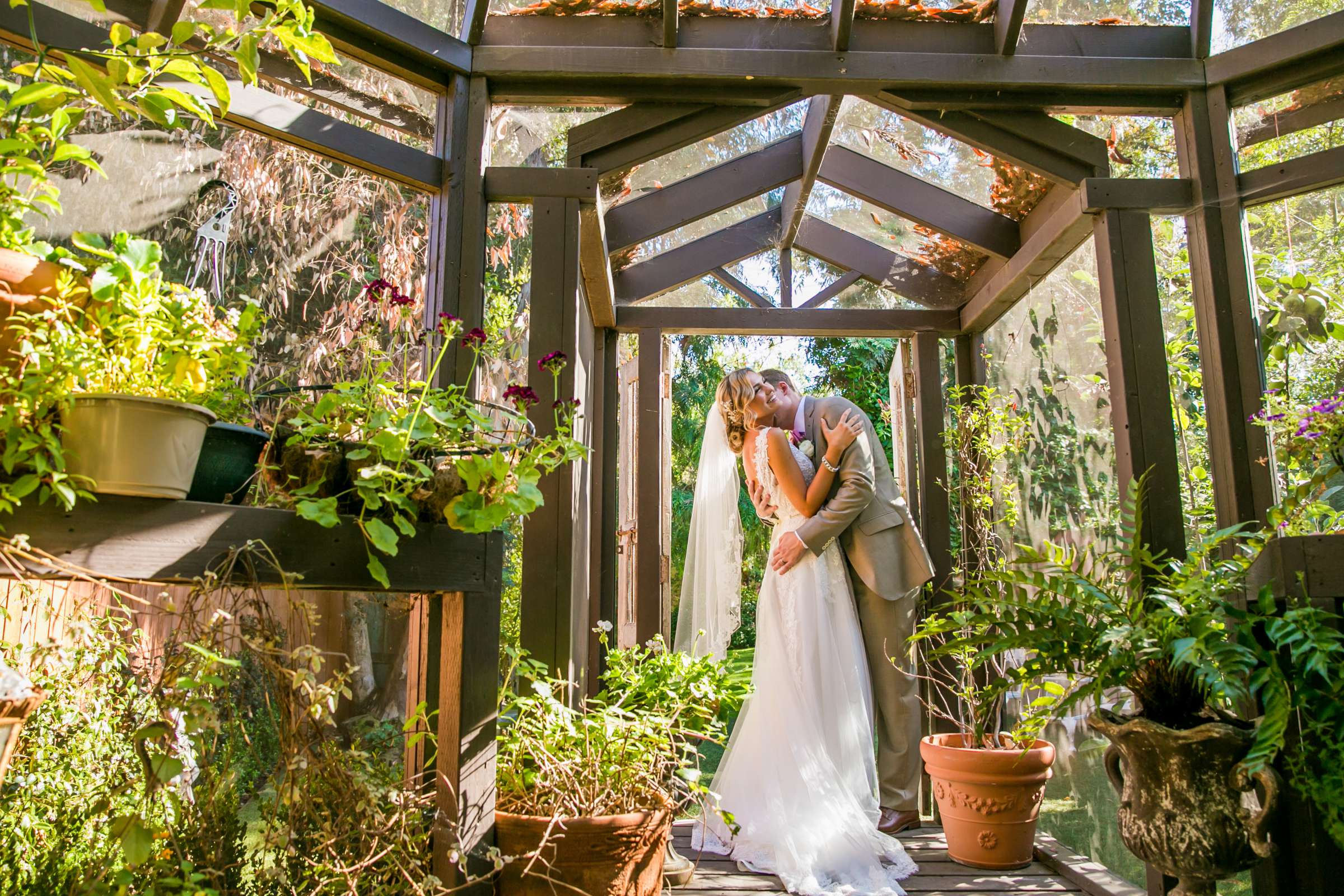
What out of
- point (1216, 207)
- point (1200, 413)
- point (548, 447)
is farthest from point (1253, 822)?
point (1216, 207)

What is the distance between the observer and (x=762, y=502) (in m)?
3.88

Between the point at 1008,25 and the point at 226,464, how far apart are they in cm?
263

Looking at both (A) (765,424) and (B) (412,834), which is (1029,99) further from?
(B) (412,834)

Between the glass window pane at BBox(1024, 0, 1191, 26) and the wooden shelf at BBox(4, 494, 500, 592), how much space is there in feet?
8.32

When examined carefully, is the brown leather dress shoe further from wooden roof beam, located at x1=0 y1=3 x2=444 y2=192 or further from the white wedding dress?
wooden roof beam, located at x1=0 y1=3 x2=444 y2=192

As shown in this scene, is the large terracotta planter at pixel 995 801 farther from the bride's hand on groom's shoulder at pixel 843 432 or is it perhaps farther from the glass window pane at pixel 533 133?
the glass window pane at pixel 533 133

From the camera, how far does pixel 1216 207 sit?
9.41 feet

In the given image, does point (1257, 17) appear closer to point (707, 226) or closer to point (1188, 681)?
point (1188, 681)

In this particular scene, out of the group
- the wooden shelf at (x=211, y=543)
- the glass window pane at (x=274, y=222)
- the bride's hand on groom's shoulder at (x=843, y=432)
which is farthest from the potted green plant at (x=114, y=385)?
the bride's hand on groom's shoulder at (x=843, y=432)

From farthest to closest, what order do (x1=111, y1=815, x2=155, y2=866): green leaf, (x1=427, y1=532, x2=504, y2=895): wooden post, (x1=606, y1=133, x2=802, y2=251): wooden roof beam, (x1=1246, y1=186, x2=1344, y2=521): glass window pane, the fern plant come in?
(x1=606, y1=133, x2=802, y2=251): wooden roof beam, (x1=1246, y1=186, x2=1344, y2=521): glass window pane, the fern plant, (x1=427, y1=532, x2=504, y2=895): wooden post, (x1=111, y1=815, x2=155, y2=866): green leaf

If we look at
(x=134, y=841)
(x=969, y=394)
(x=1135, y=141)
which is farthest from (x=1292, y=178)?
(x=134, y=841)

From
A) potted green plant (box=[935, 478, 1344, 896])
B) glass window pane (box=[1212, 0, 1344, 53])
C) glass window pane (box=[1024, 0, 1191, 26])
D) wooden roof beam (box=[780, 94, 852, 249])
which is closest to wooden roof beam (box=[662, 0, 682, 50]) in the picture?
wooden roof beam (box=[780, 94, 852, 249])

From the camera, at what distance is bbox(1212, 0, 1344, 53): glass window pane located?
2750mm

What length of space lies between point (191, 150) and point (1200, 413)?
294 cm
